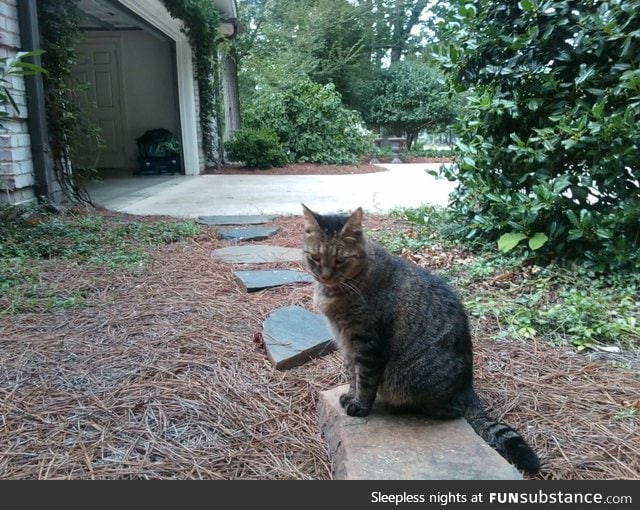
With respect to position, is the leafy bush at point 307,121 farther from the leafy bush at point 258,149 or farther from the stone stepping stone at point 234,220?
the stone stepping stone at point 234,220

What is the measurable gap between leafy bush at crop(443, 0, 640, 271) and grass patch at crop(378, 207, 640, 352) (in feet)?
0.54

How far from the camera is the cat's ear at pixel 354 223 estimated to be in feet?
6.27

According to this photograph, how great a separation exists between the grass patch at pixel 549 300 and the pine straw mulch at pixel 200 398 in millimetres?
184

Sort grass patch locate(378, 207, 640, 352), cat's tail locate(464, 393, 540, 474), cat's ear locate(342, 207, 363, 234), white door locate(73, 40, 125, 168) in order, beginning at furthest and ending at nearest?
white door locate(73, 40, 125, 168)
grass patch locate(378, 207, 640, 352)
cat's ear locate(342, 207, 363, 234)
cat's tail locate(464, 393, 540, 474)

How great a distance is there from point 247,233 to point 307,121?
371 inches

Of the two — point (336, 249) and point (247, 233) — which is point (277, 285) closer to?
point (336, 249)

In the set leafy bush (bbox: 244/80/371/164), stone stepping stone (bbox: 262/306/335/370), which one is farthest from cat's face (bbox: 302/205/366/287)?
leafy bush (bbox: 244/80/371/164)

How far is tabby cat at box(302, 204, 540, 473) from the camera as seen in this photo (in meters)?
1.80

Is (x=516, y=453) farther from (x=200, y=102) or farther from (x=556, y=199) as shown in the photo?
(x=200, y=102)

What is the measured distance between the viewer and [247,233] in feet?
16.5

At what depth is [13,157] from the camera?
496cm

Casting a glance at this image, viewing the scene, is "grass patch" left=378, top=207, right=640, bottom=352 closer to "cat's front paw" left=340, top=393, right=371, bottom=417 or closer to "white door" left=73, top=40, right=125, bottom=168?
"cat's front paw" left=340, top=393, right=371, bottom=417

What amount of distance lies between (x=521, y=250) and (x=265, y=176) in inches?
323
